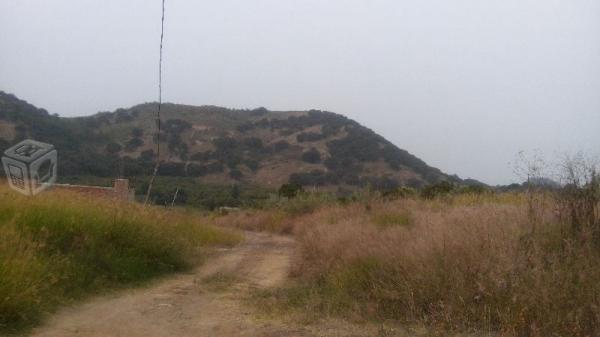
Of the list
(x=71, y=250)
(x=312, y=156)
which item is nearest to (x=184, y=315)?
(x=71, y=250)

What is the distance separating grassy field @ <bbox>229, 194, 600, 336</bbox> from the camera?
21.6 ft

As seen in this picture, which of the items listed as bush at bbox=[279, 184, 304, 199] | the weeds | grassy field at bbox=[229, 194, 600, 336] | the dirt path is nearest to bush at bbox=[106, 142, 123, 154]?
bush at bbox=[279, 184, 304, 199]

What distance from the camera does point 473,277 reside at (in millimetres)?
7359

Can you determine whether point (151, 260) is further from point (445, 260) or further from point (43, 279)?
point (445, 260)

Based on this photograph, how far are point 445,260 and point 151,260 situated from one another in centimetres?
706

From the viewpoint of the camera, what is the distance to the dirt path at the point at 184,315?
24.4 feet

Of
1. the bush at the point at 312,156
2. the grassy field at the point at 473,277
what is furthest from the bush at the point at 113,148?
the grassy field at the point at 473,277

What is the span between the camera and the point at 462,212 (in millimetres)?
10547

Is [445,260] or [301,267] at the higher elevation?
[445,260]

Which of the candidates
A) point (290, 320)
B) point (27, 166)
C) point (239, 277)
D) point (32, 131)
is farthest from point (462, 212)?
point (32, 131)

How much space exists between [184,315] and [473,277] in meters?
4.06

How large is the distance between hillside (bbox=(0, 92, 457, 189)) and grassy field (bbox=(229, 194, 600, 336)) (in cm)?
2971

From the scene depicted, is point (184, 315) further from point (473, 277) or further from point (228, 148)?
point (228, 148)

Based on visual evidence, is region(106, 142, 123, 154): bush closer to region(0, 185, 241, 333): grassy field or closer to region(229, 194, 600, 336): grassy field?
region(0, 185, 241, 333): grassy field
